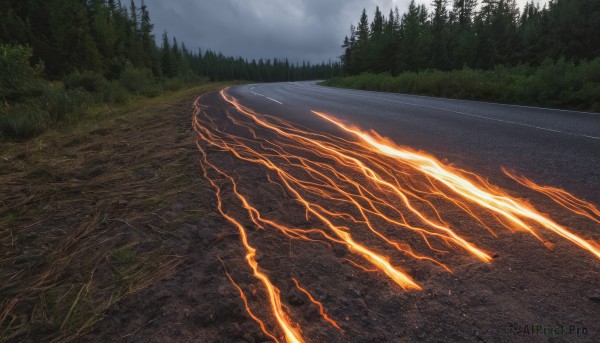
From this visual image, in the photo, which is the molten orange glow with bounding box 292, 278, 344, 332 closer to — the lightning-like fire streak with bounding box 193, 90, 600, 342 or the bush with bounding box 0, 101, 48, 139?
the lightning-like fire streak with bounding box 193, 90, 600, 342

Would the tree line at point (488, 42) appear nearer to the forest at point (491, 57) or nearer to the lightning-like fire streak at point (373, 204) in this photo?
the forest at point (491, 57)

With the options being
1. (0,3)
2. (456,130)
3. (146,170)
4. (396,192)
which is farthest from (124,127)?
(0,3)

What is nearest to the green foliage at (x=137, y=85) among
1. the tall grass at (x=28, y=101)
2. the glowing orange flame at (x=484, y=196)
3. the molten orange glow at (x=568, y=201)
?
the tall grass at (x=28, y=101)

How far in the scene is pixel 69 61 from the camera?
116 ft

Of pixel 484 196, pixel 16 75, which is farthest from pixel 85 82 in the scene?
pixel 484 196

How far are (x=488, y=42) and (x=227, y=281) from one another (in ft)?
145

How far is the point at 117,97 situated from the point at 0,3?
32409 mm

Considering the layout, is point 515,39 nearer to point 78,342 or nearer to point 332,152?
point 332,152

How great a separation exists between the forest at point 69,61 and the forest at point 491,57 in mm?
16937

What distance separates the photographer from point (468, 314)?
1.95m

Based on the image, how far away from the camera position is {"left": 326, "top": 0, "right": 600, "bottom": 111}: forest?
12.5 metres

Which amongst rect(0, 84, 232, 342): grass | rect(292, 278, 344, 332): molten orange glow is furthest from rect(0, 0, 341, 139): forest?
rect(292, 278, 344, 332): molten orange glow

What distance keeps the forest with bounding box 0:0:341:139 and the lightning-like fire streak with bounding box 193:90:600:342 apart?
7392 mm

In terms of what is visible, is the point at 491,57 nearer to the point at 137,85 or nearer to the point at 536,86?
the point at 536,86
